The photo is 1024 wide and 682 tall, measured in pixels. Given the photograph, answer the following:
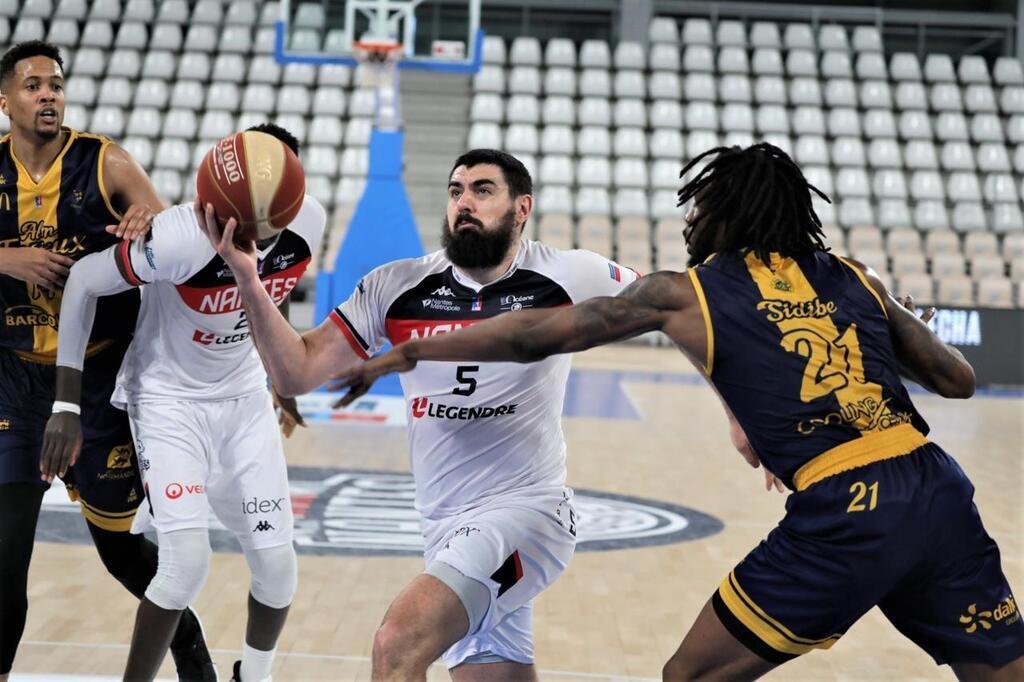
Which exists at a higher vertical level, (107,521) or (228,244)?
(228,244)

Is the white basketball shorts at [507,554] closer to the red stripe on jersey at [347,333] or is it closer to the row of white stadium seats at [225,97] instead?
the red stripe on jersey at [347,333]

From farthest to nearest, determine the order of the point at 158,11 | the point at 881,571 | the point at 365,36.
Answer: the point at 158,11
the point at 365,36
the point at 881,571

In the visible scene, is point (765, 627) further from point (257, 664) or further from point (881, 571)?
point (257, 664)

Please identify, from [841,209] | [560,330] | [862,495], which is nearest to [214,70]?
[841,209]

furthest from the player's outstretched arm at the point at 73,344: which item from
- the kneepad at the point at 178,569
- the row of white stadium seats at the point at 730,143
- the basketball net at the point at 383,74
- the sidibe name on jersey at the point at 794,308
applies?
the row of white stadium seats at the point at 730,143

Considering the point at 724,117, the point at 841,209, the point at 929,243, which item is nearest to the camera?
the point at 929,243

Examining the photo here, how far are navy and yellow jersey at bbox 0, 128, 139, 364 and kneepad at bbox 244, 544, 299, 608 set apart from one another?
971mm

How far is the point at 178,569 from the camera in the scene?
12.4ft

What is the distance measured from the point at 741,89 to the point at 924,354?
17.7m

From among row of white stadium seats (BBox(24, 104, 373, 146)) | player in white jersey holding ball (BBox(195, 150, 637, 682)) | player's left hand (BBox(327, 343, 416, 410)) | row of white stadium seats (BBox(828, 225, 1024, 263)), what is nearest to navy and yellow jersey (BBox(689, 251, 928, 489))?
player's left hand (BBox(327, 343, 416, 410))

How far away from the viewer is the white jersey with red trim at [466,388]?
11.7 ft

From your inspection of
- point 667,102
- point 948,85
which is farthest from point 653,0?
point 948,85

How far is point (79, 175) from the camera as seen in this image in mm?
3996

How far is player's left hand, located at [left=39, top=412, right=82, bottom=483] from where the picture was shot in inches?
144
